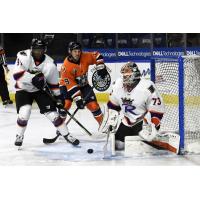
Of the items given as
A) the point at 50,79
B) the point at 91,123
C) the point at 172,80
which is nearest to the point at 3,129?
the point at 91,123

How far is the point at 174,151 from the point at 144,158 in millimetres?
245

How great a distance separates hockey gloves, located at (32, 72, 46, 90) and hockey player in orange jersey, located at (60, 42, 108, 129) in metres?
0.60

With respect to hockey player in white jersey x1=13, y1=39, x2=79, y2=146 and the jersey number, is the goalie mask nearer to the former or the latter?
hockey player in white jersey x1=13, y1=39, x2=79, y2=146

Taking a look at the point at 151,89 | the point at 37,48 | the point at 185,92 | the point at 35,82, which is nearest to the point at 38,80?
the point at 35,82

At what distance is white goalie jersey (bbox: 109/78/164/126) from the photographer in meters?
3.92

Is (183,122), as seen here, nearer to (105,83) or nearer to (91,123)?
(91,123)

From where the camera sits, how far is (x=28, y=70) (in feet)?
13.6

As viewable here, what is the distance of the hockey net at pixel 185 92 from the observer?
13.0ft

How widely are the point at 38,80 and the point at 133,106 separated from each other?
73 cm

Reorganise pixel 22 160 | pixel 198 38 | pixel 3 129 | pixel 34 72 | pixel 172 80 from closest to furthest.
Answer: pixel 22 160, pixel 34 72, pixel 172 80, pixel 3 129, pixel 198 38

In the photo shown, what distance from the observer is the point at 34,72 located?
416 cm

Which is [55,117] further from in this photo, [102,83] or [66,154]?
[102,83]

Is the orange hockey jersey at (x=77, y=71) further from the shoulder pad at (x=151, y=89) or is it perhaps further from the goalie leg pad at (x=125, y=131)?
the shoulder pad at (x=151, y=89)

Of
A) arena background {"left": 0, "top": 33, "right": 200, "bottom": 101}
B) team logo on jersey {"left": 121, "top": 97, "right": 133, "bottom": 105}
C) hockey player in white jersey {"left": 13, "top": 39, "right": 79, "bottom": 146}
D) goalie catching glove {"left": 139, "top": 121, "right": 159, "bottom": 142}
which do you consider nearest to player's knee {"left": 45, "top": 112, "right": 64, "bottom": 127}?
hockey player in white jersey {"left": 13, "top": 39, "right": 79, "bottom": 146}
